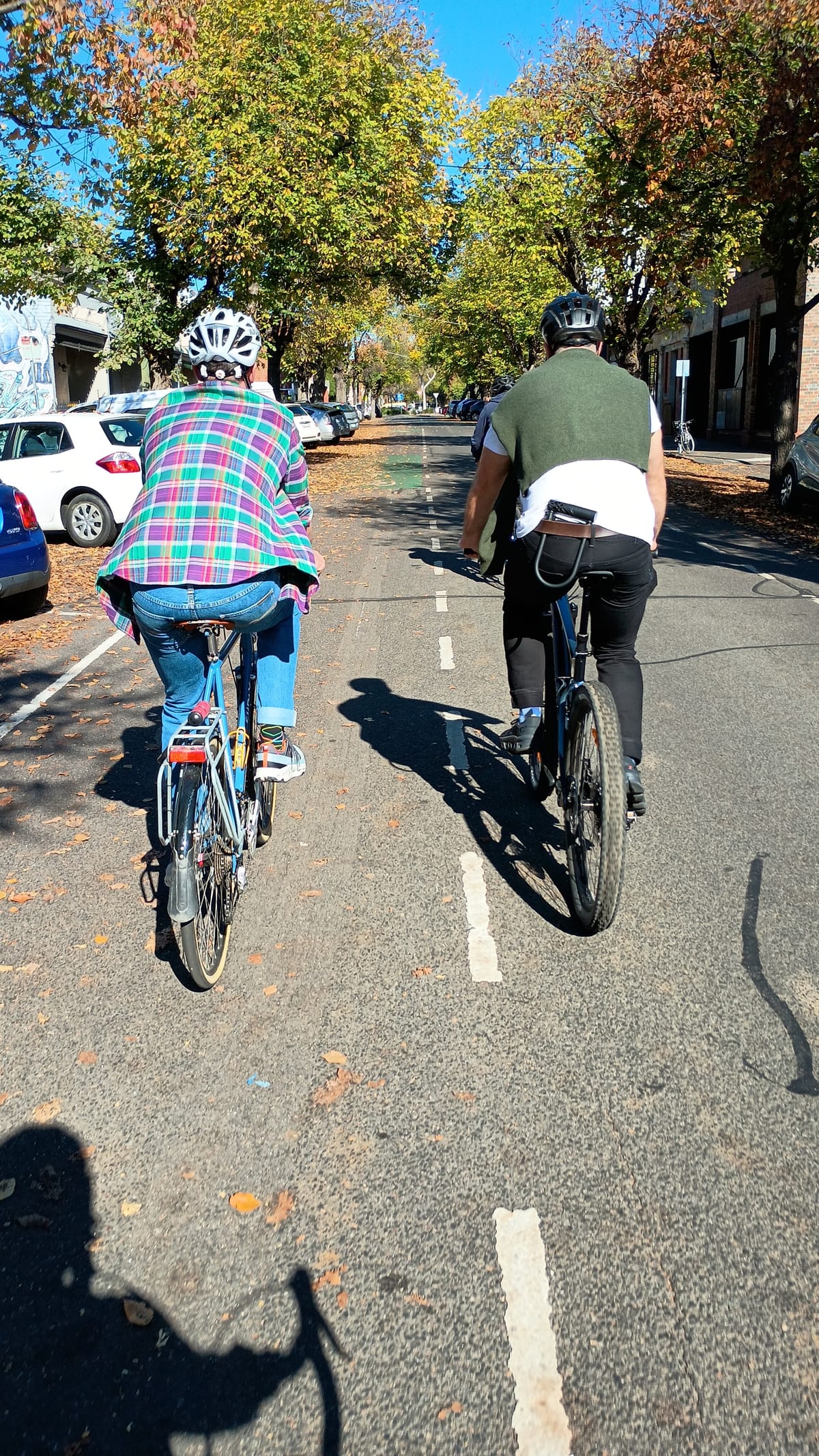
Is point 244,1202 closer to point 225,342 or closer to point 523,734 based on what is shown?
point 523,734

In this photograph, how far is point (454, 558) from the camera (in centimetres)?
1396

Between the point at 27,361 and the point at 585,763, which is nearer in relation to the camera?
the point at 585,763

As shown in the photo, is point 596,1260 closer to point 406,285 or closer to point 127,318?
point 127,318

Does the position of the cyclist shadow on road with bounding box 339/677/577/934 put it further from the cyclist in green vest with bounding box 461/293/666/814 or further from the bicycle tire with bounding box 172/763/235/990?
the bicycle tire with bounding box 172/763/235/990

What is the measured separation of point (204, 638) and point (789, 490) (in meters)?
15.7

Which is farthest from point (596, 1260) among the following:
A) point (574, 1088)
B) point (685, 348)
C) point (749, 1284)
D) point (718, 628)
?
point (685, 348)

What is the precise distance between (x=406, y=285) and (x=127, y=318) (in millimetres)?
11659

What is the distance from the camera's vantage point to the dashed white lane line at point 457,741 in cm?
618

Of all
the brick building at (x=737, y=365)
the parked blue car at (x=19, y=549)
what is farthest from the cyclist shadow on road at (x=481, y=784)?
the brick building at (x=737, y=365)

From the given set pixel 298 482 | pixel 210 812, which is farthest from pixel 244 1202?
pixel 298 482

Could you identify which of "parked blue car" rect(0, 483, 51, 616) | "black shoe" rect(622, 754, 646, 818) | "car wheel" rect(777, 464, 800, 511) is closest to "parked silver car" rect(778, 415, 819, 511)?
"car wheel" rect(777, 464, 800, 511)

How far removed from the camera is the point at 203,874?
139 inches

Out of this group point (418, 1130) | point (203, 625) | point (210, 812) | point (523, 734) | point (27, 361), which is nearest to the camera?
point (418, 1130)

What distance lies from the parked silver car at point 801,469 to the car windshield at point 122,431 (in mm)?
9509
